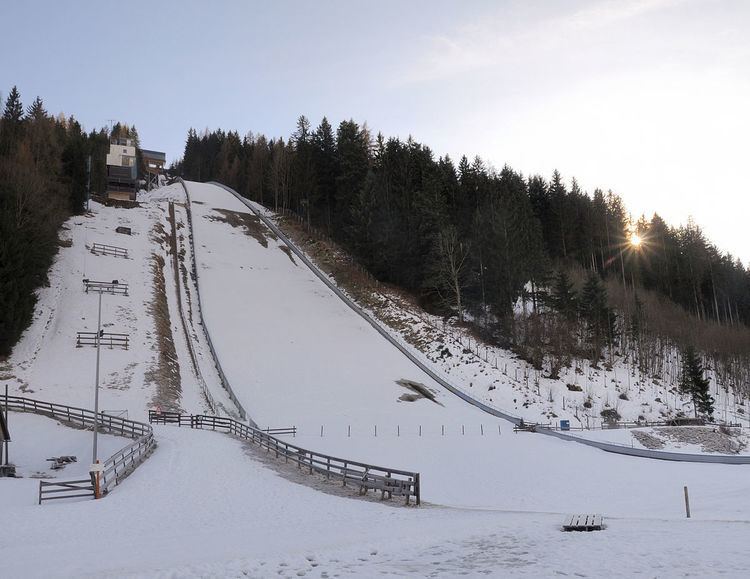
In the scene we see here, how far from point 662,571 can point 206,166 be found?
167941 mm

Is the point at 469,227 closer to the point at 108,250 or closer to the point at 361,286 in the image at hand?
the point at 361,286

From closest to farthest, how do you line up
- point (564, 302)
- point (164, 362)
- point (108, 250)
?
point (164, 362) < point (564, 302) < point (108, 250)

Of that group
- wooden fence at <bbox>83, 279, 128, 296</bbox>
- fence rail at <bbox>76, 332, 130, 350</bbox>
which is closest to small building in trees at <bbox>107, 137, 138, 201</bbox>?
wooden fence at <bbox>83, 279, 128, 296</bbox>

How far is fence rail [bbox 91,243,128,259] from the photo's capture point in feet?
193

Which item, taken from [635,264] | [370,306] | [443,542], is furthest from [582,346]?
[443,542]

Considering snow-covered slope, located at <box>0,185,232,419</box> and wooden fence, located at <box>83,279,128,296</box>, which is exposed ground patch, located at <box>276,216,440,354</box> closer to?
snow-covered slope, located at <box>0,185,232,419</box>

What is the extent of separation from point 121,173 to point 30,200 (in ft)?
130

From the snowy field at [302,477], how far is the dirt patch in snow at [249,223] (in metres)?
11.2

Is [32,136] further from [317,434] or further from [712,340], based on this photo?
[712,340]

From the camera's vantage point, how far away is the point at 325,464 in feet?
75.4

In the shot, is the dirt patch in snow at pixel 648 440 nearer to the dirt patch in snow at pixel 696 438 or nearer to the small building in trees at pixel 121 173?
the dirt patch in snow at pixel 696 438

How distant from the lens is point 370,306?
2441 inches

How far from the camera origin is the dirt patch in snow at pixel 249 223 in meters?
82.4

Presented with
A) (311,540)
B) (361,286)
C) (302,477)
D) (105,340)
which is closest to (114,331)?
(105,340)
